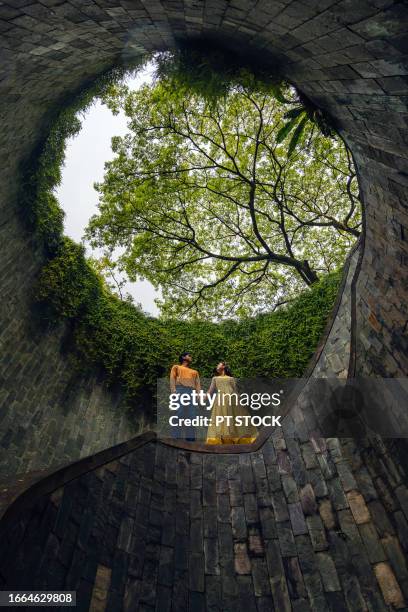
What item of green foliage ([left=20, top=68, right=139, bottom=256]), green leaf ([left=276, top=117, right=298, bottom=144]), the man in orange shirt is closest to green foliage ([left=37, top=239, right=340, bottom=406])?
green foliage ([left=20, top=68, right=139, bottom=256])

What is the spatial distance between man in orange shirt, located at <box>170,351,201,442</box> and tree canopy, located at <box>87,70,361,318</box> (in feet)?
16.1

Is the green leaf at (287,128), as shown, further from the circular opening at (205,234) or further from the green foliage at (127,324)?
the green foliage at (127,324)

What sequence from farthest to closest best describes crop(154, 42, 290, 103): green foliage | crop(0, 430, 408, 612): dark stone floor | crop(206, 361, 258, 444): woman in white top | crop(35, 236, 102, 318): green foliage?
1. crop(35, 236, 102, 318): green foliage
2. crop(206, 361, 258, 444): woman in white top
3. crop(154, 42, 290, 103): green foliage
4. crop(0, 430, 408, 612): dark stone floor

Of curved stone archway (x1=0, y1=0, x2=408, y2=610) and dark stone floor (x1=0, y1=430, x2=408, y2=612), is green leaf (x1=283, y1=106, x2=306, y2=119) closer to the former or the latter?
curved stone archway (x1=0, y1=0, x2=408, y2=610)

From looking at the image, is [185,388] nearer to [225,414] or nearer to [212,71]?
[225,414]

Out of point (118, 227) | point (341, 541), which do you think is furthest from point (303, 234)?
point (341, 541)

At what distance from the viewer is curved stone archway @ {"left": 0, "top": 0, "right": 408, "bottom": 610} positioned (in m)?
2.37

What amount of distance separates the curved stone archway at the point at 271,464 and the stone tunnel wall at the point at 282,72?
2cm

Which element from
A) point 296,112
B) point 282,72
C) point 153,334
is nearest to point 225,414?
point 153,334

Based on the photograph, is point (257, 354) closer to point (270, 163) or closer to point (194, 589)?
point (194, 589)

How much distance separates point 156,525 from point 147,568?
40 centimetres

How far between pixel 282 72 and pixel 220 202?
323 inches

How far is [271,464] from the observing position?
397 centimetres

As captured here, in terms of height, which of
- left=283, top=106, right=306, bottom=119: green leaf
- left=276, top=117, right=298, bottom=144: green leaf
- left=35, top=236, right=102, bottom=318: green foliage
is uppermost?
left=35, top=236, right=102, bottom=318: green foliage
